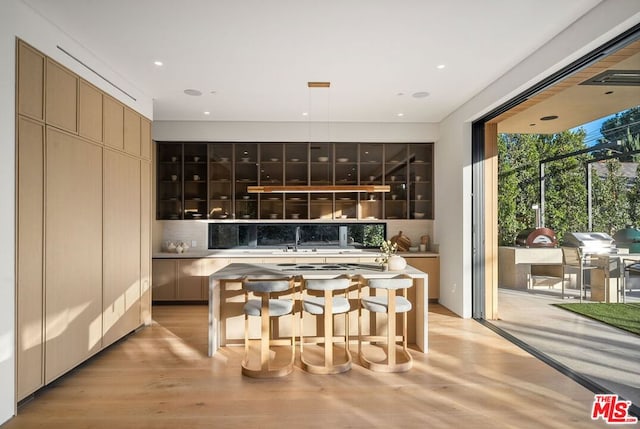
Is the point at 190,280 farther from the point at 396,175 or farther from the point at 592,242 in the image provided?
the point at 592,242

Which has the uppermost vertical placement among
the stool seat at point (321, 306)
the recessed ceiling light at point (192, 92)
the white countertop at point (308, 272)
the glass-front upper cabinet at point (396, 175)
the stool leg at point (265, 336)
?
the recessed ceiling light at point (192, 92)

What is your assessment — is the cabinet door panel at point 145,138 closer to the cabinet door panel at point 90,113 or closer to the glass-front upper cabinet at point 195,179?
the cabinet door panel at point 90,113

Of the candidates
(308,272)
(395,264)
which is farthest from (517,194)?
(308,272)

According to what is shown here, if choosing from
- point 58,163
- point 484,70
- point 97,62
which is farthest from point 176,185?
point 484,70

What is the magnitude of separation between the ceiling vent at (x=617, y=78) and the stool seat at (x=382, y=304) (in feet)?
10.7

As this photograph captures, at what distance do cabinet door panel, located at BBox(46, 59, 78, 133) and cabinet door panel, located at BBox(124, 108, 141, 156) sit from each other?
0.88 metres

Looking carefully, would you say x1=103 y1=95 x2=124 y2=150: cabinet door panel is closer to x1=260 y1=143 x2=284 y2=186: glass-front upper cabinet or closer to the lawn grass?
x1=260 y1=143 x2=284 y2=186: glass-front upper cabinet

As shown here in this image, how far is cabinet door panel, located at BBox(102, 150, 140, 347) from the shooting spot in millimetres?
3756

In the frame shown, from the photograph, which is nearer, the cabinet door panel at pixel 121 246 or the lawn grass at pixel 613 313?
the cabinet door panel at pixel 121 246

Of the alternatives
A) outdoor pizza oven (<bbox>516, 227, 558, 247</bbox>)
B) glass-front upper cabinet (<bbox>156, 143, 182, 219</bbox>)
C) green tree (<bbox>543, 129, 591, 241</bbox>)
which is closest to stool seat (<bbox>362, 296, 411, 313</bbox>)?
glass-front upper cabinet (<bbox>156, 143, 182, 219</bbox>)

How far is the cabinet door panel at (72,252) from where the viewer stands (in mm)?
2928

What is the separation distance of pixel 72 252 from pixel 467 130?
492cm

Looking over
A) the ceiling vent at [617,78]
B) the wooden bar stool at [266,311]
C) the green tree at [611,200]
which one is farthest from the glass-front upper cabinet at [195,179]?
the green tree at [611,200]

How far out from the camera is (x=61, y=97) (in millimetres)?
3066
